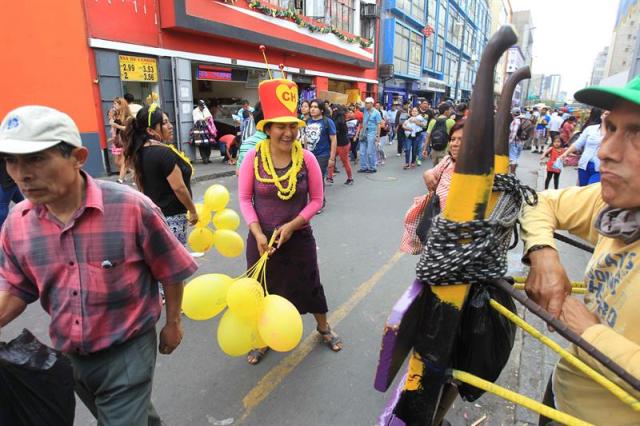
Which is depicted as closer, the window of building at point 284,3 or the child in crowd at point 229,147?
the child in crowd at point 229,147

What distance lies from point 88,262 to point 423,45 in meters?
36.8

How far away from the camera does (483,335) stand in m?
1.40

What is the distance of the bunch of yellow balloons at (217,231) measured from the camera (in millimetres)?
3613

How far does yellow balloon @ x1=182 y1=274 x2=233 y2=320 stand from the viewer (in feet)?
7.03

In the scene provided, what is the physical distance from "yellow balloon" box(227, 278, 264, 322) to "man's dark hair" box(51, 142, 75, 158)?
97 cm

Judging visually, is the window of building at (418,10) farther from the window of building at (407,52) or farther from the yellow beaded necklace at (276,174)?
the yellow beaded necklace at (276,174)

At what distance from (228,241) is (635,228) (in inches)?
119

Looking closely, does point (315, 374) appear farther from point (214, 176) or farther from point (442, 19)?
point (442, 19)

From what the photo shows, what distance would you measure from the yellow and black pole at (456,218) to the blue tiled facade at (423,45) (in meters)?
27.2

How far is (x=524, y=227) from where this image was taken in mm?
1375

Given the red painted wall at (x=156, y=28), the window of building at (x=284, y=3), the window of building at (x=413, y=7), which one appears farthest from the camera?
the window of building at (x=413, y=7)

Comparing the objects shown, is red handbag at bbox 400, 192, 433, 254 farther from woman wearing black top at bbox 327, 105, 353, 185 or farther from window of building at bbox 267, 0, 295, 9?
window of building at bbox 267, 0, 295, 9

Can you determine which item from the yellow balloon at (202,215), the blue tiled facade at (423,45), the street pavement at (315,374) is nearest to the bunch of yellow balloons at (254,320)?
the street pavement at (315,374)

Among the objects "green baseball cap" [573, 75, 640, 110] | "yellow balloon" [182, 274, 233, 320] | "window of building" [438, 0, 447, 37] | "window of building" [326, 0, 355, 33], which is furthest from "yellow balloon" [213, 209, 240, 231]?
"window of building" [438, 0, 447, 37]
